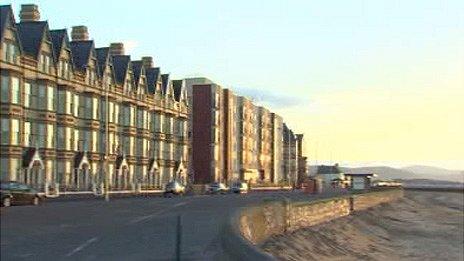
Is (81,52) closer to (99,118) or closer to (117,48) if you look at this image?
(99,118)

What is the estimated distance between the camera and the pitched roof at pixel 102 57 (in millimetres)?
80938

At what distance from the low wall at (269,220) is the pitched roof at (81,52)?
3365 centimetres

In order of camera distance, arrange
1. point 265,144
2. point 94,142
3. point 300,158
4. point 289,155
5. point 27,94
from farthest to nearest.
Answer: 1. point 300,158
2. point 289,155
3. point 265,144
4. point 94,142
5. point 27,94

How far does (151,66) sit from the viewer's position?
104188 millimetres

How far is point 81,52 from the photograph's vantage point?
3046 inches

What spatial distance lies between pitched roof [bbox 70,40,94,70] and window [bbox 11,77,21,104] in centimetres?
1844

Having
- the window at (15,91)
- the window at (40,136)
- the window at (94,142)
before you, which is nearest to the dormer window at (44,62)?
the window at (40,136)

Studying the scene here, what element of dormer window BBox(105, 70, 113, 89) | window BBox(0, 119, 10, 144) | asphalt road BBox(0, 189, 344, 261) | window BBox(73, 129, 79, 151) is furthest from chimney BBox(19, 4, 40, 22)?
asphalt road BBox(0, 189, 344, 261)

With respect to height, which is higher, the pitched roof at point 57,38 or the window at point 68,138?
the pitched roof at point 57,38

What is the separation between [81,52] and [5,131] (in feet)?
74.7

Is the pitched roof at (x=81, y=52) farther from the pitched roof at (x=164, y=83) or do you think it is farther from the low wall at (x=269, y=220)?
the low wall at (x=269, y=220)

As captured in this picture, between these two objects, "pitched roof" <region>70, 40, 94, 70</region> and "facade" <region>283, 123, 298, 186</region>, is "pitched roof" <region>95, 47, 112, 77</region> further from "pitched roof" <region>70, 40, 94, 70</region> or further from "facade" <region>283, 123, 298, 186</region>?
"facade" <region>283, 123, 298, 186</region>

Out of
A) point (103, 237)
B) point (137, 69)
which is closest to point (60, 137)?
point (137, 69)

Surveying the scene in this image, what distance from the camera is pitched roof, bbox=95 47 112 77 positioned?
80938 mm
